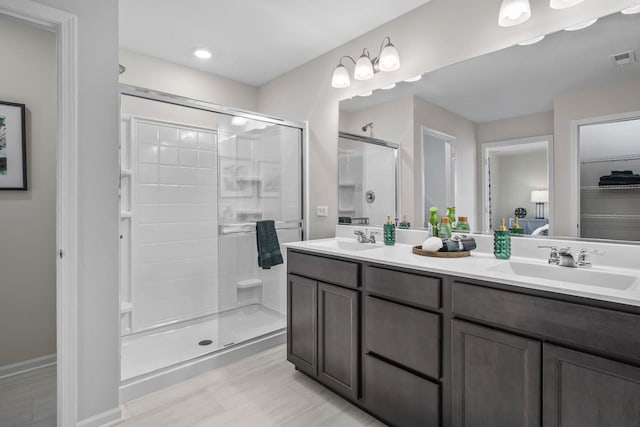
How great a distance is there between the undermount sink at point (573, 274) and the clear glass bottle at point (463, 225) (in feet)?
1.53

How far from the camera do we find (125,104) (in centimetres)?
280

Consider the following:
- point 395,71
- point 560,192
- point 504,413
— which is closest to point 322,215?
point 395,71

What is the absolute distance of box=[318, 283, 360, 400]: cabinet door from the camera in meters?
1.83

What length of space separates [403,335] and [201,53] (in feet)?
9.27

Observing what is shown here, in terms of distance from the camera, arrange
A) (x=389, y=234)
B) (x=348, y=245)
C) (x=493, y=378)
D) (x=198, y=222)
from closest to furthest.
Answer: (x=493, y=378)
(x=389, y=234)
(x=348, y=245)
(x=198, y=222)

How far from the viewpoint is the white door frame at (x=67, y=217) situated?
1.60 m

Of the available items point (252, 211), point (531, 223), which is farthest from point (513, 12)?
point (252, 211)

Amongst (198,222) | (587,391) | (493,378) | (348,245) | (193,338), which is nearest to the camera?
(587,391)

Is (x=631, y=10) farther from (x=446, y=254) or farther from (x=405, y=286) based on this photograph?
(x=405, y=286)

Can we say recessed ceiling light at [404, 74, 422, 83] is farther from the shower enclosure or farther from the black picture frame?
the black picture frame

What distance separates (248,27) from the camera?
2.51 meters

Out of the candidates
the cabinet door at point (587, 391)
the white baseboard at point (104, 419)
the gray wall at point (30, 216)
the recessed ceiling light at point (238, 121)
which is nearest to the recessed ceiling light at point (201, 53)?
the recessed ceiling light at point (238, 121)

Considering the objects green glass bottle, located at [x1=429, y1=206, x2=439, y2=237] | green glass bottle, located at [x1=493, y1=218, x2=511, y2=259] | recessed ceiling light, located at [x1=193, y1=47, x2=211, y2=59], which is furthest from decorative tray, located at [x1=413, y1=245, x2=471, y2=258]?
recessed ceiling light, located at [x1=193, y1=47, x2=211, y2=59]

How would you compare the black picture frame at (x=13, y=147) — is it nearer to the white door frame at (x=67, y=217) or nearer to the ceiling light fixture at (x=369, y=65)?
the white door frame at (x=67, y=217)
